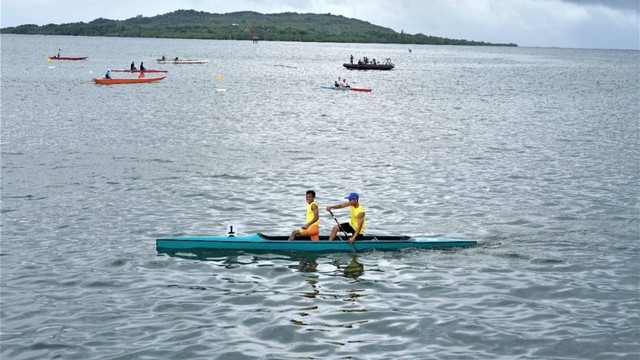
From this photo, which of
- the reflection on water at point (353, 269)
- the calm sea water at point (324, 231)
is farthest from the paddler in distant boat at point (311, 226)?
the reflection on water at point (353, 269)

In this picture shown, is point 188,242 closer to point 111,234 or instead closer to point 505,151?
point 111,234

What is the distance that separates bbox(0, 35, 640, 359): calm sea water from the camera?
56.2 ft

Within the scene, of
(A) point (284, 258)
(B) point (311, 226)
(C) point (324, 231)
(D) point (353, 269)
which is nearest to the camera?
(D) point (353, 269)

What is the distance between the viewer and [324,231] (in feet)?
85.6

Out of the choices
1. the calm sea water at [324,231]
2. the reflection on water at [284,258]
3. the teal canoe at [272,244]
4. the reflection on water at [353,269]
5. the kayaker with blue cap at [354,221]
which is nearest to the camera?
the calm sea water at [324,231]

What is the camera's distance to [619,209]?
97.7 ft

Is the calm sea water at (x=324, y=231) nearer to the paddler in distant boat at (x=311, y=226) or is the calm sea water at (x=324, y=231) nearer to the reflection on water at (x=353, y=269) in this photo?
the reflection on water at (x=353, y=269)

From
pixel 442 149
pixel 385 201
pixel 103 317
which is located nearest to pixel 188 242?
pixel 103 317

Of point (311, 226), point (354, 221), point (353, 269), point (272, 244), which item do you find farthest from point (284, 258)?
point (354, 221)

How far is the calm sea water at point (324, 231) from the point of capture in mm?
17141

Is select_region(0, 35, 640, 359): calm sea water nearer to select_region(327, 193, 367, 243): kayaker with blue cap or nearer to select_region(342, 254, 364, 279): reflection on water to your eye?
select_region(342, 254, 364, 279): reflection on water

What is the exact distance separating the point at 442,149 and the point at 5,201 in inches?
973

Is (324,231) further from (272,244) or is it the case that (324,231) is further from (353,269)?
(353,269)

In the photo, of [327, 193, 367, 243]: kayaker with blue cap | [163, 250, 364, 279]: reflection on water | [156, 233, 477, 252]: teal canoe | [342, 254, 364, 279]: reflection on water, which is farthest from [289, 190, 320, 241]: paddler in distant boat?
[342, 254, 364, 279]: reflection on water
